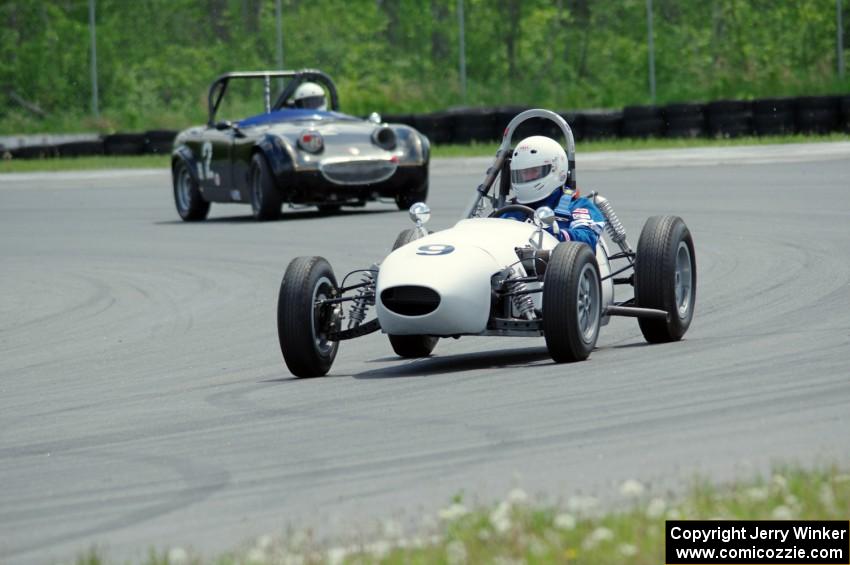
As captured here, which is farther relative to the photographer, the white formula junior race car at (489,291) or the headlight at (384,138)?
the headlight at (384,138)

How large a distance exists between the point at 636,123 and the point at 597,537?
81.8ft

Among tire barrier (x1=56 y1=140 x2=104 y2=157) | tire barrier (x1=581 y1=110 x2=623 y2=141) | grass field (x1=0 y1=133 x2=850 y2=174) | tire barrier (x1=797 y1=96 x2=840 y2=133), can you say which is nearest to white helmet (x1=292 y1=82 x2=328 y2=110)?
grass field (x1=0 y1=133 x2=850 y2=174)

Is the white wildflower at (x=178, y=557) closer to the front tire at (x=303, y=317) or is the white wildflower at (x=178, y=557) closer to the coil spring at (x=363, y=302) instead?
the front tire at (x=303, y=317)

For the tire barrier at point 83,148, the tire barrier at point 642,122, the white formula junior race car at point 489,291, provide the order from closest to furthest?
the white formula junior race car at point 489,291, the tire barrier at point 642,122, the tire barrier at point 83,148

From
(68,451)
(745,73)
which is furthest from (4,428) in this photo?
(745,73)

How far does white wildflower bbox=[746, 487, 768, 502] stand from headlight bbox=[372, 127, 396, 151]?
549 inches

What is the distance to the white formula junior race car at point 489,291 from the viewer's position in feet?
26.1

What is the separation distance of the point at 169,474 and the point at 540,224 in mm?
3234

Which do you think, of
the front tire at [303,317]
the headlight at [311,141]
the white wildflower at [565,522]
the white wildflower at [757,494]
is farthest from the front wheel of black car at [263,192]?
the white wildflower at [565,522]

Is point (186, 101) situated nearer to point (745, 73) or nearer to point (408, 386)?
point (745, 73)

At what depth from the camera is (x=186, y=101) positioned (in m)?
44.1

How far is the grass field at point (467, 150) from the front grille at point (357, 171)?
9418 millimetres

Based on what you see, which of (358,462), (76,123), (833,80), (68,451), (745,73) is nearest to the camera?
(358,462)

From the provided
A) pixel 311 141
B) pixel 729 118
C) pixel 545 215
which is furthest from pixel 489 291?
pixel 729 118
